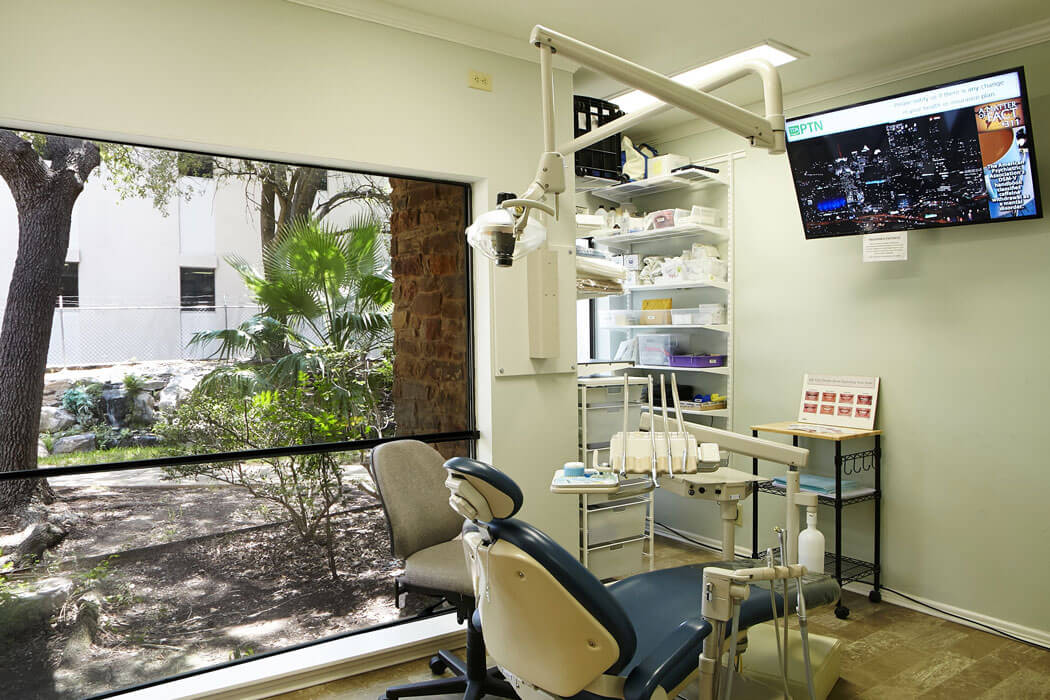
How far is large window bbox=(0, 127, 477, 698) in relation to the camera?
2393 mm

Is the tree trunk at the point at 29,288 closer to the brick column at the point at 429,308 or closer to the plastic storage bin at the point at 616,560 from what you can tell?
the brick column at the point at 429,308

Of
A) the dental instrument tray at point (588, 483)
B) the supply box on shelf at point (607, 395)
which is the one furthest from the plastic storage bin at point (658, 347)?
the dental instrument tray at point (588, 483)

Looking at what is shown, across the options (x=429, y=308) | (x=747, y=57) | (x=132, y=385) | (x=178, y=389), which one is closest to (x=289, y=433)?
(x=178, y=389)

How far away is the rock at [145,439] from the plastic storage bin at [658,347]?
113 inches

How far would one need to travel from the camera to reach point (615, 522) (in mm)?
3549

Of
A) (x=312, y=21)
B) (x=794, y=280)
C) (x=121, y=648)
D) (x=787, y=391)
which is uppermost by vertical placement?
(x=312, y=21)

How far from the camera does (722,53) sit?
329cm

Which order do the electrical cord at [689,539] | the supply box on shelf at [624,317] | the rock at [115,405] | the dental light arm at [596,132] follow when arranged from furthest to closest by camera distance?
1. the supply box on shelf at [624,317]
2. the electrical cord at [689,539]
3. the rock at [115,405]
4. the dental light arm at [596,132]

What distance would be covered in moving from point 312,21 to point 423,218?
2.89 ft

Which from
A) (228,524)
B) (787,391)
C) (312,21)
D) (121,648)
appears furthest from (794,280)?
(121,648)

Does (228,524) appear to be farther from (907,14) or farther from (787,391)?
(907,14)

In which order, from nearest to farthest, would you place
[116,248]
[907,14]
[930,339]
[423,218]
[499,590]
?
[499,590] < [116,248] < [907,14] < [423,218] < [930,339]

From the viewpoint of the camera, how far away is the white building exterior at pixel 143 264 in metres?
2.42

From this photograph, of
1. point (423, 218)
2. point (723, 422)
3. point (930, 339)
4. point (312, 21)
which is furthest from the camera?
point (723, 422)
